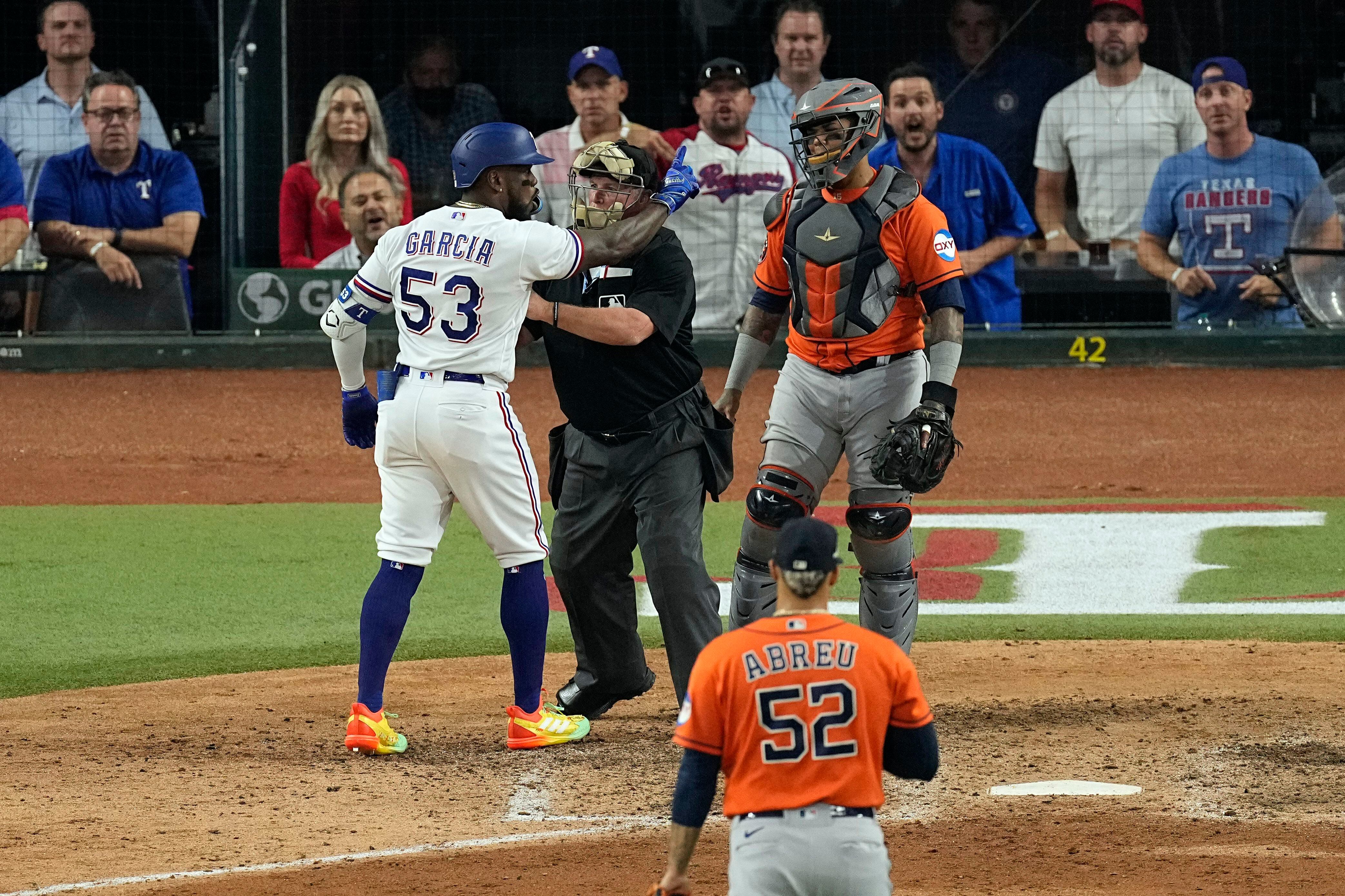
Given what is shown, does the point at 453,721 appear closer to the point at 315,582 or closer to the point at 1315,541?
the point at 315,582

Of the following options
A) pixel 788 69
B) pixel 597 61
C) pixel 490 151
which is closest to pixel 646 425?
pixel 490 151

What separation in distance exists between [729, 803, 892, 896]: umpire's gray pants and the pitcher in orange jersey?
2611 millimetres

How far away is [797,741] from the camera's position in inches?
129

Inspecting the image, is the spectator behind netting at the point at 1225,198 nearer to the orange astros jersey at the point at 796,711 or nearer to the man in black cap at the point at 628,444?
the man in black cap at the point at 628,444

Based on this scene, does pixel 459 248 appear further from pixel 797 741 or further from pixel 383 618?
pixel 797 741

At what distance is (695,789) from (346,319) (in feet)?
8.62

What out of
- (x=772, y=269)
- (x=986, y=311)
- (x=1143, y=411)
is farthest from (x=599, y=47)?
(x=772, y=269)

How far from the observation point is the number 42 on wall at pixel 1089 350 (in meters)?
14.4

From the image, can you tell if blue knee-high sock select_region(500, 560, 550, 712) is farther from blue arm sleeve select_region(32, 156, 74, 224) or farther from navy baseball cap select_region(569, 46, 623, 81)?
blue arm sleeve select_region(32, 156, 74, 224)

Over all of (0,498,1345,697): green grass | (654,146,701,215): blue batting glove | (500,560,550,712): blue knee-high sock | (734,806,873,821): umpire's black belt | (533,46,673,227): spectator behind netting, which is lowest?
(0,498,1345,697): green grass

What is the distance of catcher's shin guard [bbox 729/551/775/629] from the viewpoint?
6.03 metres

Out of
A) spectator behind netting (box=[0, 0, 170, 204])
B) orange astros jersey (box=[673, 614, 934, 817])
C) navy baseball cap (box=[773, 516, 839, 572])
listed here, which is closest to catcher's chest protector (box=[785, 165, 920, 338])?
navy baseball cap (box=[773, 516, 839, 572])

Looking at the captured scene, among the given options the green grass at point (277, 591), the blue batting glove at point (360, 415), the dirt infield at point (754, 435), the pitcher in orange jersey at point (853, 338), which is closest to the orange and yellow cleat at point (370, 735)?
the blue batting glove at point (360, 415)

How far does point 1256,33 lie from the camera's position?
14.8 m
